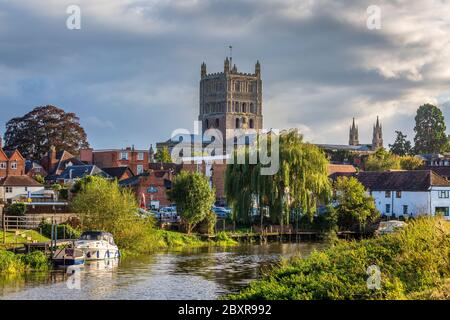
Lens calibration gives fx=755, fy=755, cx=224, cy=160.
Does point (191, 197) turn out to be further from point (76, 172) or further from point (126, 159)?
point (126, 159)

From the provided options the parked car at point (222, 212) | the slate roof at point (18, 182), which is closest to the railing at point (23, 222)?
the parked car at point (222, 212)

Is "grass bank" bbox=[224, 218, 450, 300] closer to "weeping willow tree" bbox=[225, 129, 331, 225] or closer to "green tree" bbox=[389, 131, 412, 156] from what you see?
"weeping willow tree" bbox=[225, 129, 331, 225]

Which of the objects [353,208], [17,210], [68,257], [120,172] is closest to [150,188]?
[120,172]

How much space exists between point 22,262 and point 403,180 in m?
56.6

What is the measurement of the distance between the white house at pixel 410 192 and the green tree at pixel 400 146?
6478cm

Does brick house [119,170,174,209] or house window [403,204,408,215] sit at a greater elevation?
brick house [119,170,174,209]

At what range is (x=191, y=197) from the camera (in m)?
68.2

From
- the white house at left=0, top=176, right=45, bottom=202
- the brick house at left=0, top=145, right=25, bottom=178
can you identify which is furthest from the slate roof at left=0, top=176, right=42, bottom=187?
the brick house at left=0, top=145, right=25, bottom=178

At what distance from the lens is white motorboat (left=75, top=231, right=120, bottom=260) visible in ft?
161

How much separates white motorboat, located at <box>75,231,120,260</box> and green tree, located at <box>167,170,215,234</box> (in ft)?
55.0

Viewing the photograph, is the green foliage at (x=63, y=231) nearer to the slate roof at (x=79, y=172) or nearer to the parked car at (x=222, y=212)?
the parked car at (x=222, y=212)

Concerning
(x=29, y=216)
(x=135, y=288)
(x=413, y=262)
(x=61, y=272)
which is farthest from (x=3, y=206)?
(x=413, y=262)

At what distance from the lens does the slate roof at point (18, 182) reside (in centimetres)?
8844
